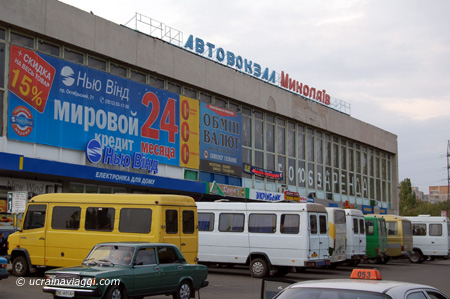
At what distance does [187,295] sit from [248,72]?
30926mm

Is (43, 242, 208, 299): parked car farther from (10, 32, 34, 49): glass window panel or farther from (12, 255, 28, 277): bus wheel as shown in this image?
(10, 32, 34, 49): glass window panel

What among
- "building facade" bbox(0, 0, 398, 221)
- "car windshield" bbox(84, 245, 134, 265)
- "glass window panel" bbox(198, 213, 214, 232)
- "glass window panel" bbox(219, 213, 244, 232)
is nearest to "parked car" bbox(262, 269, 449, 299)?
"car windshield" bbox(84, 245, 134, 265)

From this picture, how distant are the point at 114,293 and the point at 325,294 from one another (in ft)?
23.2

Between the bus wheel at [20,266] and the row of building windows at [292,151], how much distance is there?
1199 cm

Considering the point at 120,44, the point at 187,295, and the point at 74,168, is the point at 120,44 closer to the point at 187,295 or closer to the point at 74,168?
the point at 74,168

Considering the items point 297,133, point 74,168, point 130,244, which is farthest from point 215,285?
point 297,133

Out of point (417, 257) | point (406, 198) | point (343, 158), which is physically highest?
point (343, 158)

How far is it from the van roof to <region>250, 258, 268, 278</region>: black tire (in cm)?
468

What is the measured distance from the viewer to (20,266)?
59.8 feet

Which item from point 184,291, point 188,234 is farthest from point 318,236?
point 184,291

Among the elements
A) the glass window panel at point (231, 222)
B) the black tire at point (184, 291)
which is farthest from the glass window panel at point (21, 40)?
the black tire at point (184, 291)

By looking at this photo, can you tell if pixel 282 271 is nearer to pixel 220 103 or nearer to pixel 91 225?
pixel 91 225

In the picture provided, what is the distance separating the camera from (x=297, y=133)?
160 feet

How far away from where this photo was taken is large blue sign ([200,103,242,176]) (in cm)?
3809
